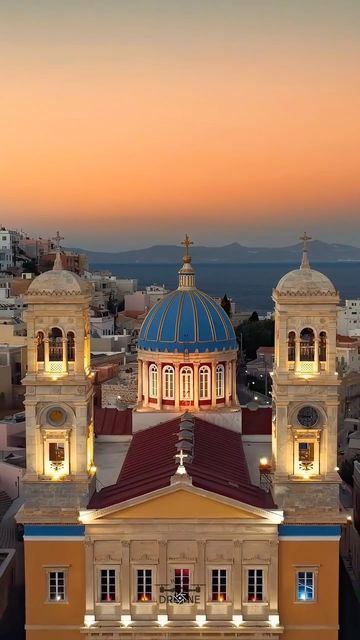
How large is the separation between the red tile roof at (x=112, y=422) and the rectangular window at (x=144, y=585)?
526 inches

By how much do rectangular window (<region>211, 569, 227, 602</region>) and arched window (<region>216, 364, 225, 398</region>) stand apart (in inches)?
556

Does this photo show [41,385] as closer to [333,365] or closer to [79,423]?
[79,423]

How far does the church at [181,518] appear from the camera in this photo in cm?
3428

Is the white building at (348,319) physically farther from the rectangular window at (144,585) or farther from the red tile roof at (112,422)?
the rectangular window at (144,585)

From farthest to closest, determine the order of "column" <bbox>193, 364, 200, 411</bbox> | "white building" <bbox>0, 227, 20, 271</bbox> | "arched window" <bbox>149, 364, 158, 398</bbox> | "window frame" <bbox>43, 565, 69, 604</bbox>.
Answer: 1. "white building" <bbox>0, 227, 20, 271</bbox>
2. "arched window" <bbox>149, 364, 158, 398</bbox>
3. "column" <bbox>193, 364, 200, 411</bbox>
4. "window frame" <bbox>43, 565, 69, 604</bbox>

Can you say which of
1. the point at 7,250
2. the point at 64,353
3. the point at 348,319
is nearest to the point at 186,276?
the point at 64,353

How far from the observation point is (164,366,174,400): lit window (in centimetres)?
4681

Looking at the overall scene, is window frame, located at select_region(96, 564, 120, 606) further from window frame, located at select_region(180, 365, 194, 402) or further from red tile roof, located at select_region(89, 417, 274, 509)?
window frame, located at select_region(180, 365, 194, 402)

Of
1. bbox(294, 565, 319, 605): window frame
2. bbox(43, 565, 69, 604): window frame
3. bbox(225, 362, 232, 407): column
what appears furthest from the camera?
bbox(225, 362, 232, 407): column

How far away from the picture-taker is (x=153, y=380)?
156ft

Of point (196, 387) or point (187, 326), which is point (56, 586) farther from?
point (187, 326)

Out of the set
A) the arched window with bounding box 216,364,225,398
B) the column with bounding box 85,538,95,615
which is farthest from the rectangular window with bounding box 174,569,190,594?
the arched window with bounding box 216,364,225,398

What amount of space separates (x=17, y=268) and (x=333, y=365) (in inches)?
4757

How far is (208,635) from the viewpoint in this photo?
112ft
